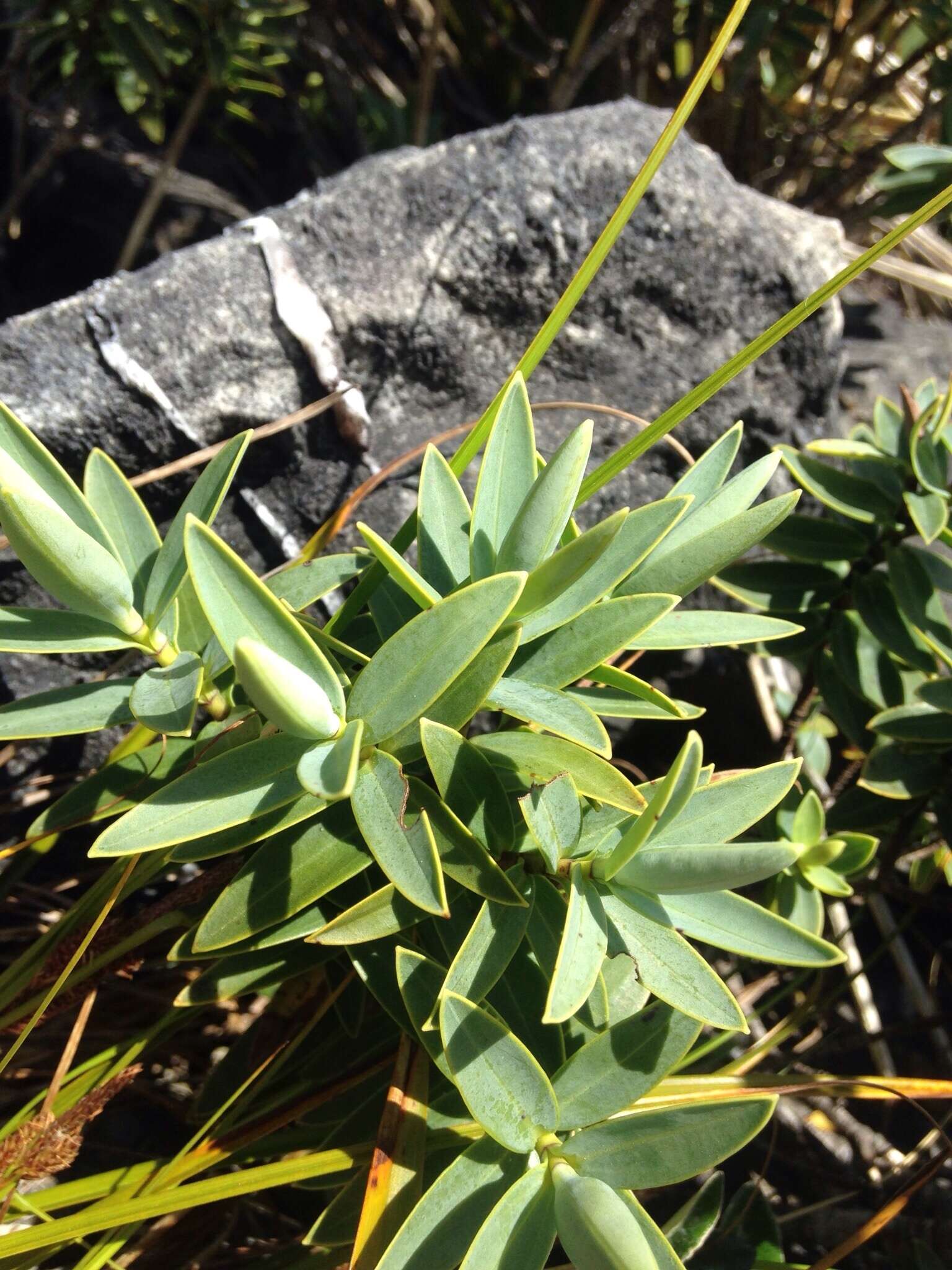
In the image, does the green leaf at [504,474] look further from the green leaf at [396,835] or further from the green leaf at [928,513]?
the green leaf at [928,513]

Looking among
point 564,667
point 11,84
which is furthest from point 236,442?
point 11,84

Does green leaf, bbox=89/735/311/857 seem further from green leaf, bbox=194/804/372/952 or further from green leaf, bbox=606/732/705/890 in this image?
green leaf, bbox=606/732/705/890

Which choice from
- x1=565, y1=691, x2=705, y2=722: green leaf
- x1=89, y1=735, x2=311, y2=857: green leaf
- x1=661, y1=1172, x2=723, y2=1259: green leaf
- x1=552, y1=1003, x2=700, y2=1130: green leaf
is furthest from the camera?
x1=661, y1=1172, x2=723, y2=1259: green leaf

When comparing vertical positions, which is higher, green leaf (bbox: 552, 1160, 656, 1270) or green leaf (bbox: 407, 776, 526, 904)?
green leaf (bbox: 407, 776, 526, 904)

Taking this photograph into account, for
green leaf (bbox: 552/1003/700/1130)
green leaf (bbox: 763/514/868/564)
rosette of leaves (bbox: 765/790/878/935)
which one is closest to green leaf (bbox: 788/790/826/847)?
rosette of leaves (bbox: 765/790/878/935)

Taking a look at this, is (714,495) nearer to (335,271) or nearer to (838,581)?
(838,581)

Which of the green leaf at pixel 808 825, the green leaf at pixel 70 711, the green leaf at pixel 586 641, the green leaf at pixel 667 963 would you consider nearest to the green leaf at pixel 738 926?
the green leaf at pixel 667 963
